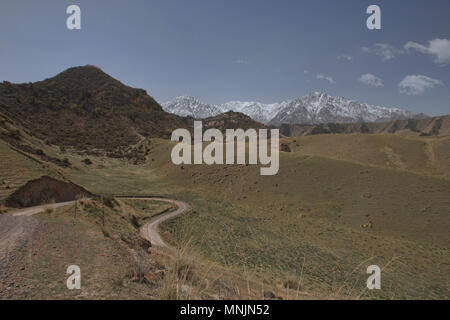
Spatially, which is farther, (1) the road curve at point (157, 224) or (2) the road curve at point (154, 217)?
(1) the road curve at point (157, 224)

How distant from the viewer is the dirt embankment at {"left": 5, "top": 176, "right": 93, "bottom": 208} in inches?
491

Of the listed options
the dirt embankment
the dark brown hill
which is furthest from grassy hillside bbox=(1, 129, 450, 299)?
the dark brown hill

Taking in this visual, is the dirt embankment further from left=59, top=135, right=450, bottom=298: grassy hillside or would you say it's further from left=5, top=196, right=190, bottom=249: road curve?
left=59, top=135, right=450, bottom=298: grassy hillside

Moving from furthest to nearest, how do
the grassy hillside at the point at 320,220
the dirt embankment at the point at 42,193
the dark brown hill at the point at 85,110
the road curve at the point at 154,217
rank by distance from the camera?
1. the dark brown hill at the point at 85,110
2. the dirt embankment at the point at 42,193
3. the grassy hillside at the point at 320,220
4. the road curve at the point at 154,217

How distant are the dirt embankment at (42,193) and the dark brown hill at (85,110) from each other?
115 feet

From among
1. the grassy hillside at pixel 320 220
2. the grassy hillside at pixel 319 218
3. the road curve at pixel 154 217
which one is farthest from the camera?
the grassy hillside at pixel 320 220

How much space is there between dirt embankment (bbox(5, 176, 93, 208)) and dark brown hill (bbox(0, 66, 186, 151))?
3509 centimetres

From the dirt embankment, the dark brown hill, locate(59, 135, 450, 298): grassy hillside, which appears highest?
the dark brown hill

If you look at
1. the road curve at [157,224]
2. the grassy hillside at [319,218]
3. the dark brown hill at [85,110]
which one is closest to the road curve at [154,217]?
the road curve at [157,224]

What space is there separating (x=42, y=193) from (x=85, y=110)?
6734 centimetres

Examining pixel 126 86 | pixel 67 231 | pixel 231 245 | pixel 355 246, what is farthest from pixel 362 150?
pixel 126 86

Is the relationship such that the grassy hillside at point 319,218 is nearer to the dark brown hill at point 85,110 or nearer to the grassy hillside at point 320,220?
the grassy hillside at point 320,220

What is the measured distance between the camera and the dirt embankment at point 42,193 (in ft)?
40.9
